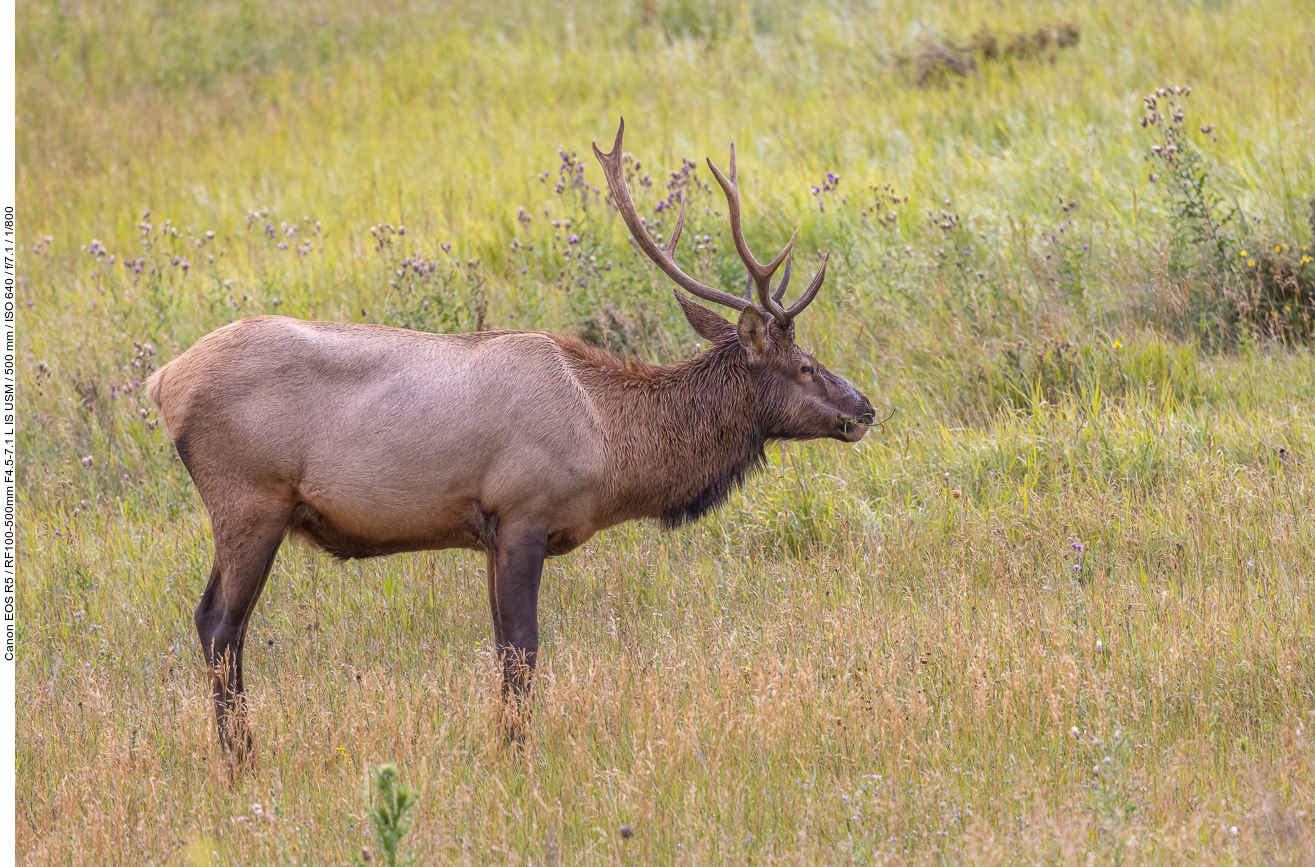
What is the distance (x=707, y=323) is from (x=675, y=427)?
59cm

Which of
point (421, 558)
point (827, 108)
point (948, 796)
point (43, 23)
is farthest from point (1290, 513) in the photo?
point (43, 23)

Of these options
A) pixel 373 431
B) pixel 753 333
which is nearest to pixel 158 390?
pixel 373 431

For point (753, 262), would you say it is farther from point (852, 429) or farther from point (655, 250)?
point (852, 429)

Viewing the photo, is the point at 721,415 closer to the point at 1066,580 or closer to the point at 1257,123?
the point at 1066,580

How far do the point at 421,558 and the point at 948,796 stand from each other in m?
3.57

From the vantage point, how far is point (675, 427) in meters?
6.20

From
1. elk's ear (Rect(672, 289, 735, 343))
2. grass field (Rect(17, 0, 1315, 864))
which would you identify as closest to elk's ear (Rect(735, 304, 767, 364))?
elk's ear (Rect(672, 289, 735, 343))

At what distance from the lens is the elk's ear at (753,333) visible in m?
6.14

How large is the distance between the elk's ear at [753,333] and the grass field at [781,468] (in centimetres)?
117

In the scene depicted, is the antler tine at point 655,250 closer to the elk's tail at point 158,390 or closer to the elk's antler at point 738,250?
the elk's antler at point 738,250

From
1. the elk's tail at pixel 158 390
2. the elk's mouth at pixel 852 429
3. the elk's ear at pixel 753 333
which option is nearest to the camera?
the elk's tail at pixel 158 390

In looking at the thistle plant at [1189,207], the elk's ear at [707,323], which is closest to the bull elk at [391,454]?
the elk's ear at [707,323]

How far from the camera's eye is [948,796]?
4.43 meters

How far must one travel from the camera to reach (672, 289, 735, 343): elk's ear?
21.1 ft
